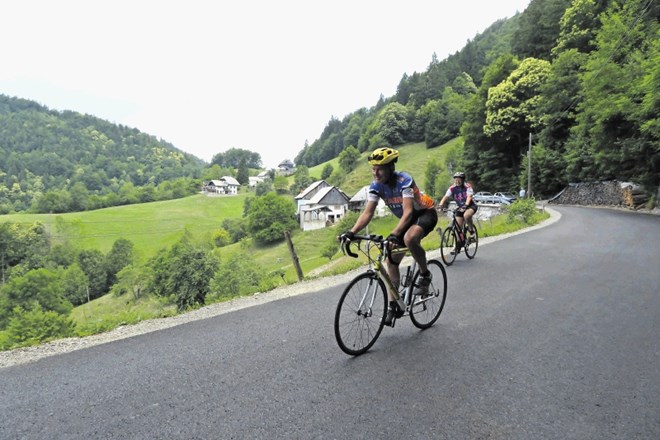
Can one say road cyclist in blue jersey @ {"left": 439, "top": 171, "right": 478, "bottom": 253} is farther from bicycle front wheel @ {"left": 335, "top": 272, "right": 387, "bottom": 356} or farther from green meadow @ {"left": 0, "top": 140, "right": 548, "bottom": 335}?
green meadow @ {"left": 0, "top": 140, "right": 548, "bottom": 335}

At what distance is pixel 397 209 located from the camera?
442cm

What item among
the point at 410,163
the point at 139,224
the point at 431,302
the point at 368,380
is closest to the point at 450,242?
the point at 431,302

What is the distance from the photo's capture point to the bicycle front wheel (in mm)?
3706

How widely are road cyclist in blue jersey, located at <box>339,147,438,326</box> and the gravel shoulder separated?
3262 mm

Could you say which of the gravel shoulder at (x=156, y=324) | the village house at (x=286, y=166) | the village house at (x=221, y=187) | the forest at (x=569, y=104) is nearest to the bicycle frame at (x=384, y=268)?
the gravel shoulder at (x=156, y=324)

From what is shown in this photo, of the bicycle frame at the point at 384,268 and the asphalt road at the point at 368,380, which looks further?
the bicycle frame at the point at 384,268

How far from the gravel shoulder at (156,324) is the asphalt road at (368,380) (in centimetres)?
35

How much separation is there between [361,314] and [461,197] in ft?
20.6

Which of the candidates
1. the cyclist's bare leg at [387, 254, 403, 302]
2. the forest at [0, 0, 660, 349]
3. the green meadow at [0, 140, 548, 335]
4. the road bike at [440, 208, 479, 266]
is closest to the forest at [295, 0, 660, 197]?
the forest at [0, 0, 660, 349]

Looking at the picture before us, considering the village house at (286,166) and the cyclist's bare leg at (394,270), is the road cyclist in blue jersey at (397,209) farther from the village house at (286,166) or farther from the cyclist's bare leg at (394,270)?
the village house at (286,166)

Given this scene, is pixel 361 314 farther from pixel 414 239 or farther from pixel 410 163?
pixel 410 163

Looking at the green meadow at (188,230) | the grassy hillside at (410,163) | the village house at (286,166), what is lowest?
the green meadow at (188,230)

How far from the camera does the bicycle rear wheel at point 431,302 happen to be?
448cm

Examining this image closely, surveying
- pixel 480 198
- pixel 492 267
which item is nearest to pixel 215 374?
pixel 492 267
